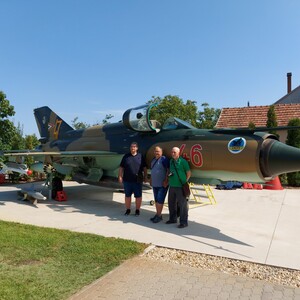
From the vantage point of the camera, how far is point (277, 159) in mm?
6012

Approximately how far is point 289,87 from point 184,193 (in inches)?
1560

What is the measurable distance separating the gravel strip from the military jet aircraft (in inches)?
84.3

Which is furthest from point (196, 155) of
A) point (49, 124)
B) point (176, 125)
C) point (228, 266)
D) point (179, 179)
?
point (49, 124)

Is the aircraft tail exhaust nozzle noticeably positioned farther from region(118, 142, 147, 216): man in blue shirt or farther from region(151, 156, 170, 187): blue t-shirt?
region(118, 142, 147, 216): man in blue shirt

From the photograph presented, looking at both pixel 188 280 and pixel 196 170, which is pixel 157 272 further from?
pixel 196 170

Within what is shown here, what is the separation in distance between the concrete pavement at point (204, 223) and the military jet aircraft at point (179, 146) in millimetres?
1102

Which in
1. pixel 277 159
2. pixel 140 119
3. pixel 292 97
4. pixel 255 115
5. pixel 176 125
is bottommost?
pixel 277 159

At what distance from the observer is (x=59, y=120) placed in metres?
13.6

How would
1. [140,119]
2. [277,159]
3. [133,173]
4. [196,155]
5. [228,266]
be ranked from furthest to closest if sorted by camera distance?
[140,119] < [133,173] < [196,155] < [277,159] < [228,266]

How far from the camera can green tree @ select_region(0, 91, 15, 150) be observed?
1593 cm

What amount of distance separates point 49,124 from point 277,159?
10.8 m

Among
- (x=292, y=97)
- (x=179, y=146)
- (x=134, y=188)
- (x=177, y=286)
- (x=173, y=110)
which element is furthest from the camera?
(x=173, y=110)

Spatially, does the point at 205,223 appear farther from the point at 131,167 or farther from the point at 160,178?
the point at 131,167

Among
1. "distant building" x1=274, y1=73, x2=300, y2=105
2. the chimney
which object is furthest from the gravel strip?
the chimney
